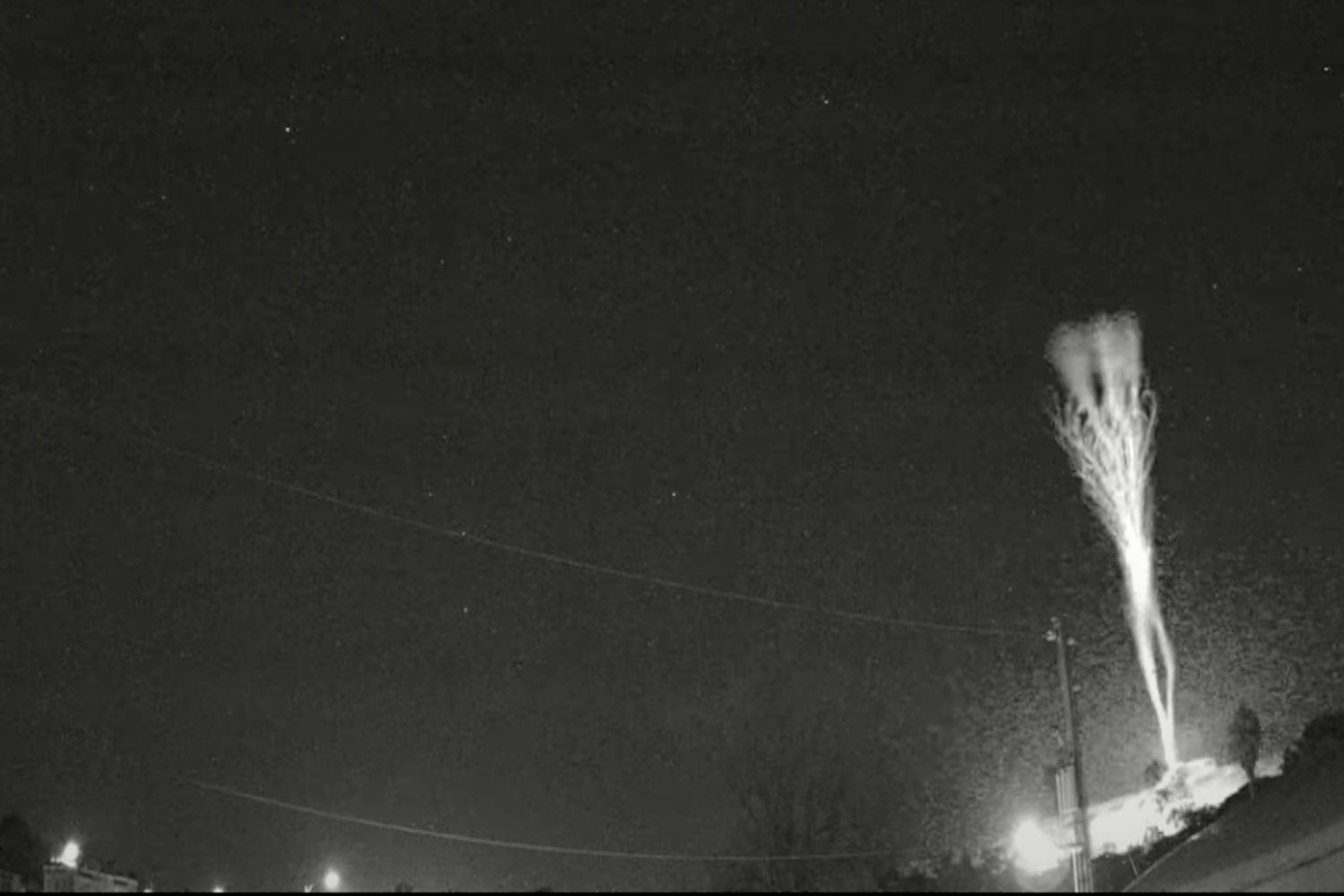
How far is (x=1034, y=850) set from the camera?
1629 inches

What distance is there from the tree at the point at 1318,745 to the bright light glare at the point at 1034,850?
274 inches

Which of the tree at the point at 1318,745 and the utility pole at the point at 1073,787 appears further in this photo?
the tree at the point at 1318,745

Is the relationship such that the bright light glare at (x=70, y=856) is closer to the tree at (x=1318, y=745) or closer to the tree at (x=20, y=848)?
the tree at (x=20, y=848)

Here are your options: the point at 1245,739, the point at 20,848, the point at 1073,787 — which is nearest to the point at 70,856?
the point at 20,848

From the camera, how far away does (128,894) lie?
2589cm

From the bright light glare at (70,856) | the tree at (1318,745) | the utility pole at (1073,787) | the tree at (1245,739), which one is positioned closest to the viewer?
the utility pole at (1073,787)

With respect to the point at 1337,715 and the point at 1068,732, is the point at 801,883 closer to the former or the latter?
the point at 1337,715

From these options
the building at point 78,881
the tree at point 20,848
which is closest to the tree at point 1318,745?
the building at point 78,881

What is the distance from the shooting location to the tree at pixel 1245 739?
44.6 meters

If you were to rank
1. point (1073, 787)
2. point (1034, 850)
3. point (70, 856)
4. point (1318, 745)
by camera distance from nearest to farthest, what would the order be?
point (1073, 787), point (70, 856), point (1034, 850), point (1318, 745)

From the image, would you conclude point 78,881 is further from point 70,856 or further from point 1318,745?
point 1318,745

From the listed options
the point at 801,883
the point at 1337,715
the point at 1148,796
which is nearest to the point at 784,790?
the point at 801,883

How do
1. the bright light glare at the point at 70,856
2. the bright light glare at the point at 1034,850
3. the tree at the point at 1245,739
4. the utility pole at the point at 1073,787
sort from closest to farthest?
1. the utility pole at the point at 1073,787
2. the bright light glare at the point at 70,856
3. the bright light glare at the point at 1034,850
4. the tree at the point at 1245,739

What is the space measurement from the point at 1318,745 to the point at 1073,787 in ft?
58.1
